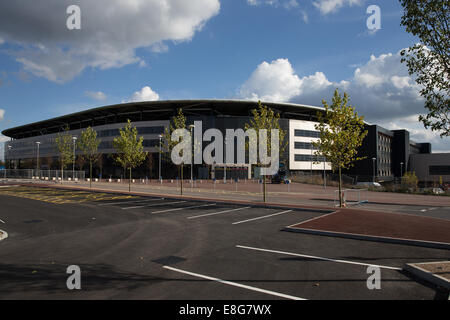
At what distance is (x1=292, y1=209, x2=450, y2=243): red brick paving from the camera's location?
10.3 m

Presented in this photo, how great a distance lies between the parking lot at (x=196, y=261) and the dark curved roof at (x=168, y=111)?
5316 centimetres

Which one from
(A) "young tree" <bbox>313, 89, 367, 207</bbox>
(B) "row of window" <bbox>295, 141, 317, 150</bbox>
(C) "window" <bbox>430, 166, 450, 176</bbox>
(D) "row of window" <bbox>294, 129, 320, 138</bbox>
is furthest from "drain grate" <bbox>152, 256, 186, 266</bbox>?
(C) "window" <bbox>430, 166, 450, 176</bbox>

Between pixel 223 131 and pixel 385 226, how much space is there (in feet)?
177

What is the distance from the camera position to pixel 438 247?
29.6ft

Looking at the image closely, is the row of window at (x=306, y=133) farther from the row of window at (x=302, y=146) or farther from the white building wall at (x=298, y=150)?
the row of window at (x=302, y=146)

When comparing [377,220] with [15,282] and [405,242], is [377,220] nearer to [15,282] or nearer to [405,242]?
[405,242]

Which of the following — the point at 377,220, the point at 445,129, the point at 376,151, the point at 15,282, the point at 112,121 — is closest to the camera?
the point at 15,282

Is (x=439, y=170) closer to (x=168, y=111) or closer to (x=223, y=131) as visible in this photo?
(x=223, y=131)

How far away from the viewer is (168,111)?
70500 millimetres

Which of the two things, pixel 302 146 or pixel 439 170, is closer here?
pixel 302 146

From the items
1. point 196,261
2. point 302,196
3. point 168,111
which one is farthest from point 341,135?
point 168,111

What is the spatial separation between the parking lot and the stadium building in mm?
45048

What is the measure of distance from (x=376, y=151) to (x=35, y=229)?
7830 centimetres
